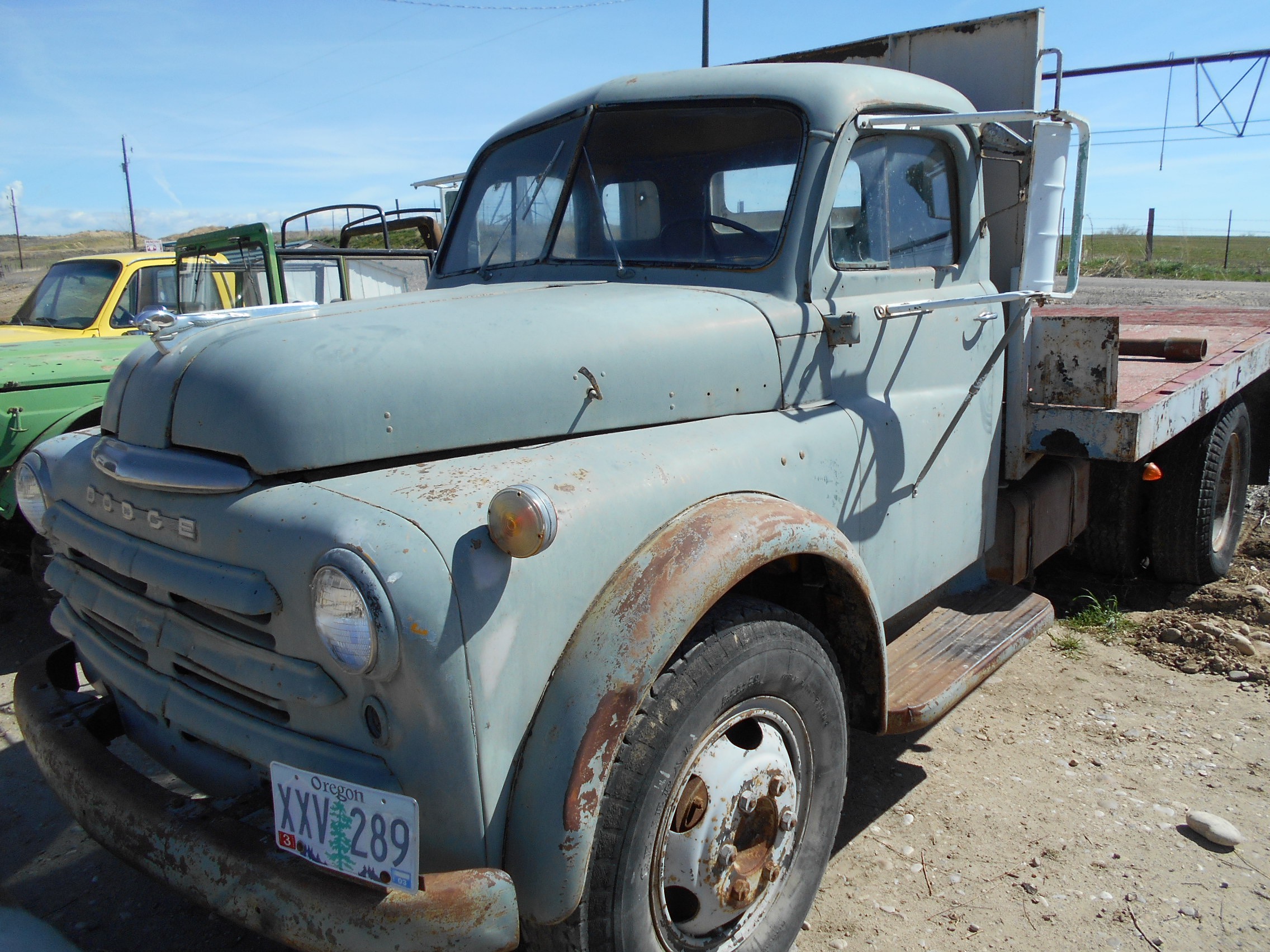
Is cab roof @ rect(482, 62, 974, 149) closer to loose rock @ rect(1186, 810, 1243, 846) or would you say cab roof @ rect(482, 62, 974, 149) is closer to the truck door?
the truck door

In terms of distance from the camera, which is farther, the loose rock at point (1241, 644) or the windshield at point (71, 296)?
the windshield at point (71, 296)

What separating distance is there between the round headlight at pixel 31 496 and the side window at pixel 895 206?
7.28ft

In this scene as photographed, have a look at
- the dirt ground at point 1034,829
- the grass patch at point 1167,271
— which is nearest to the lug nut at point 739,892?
the dirt ground at point 1034,829

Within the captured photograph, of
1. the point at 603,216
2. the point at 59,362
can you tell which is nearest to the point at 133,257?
the point at 59,362

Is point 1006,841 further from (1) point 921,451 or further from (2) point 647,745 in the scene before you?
(2) point 647,745

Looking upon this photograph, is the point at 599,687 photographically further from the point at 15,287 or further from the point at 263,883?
the point at 15,287

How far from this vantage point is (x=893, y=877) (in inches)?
105

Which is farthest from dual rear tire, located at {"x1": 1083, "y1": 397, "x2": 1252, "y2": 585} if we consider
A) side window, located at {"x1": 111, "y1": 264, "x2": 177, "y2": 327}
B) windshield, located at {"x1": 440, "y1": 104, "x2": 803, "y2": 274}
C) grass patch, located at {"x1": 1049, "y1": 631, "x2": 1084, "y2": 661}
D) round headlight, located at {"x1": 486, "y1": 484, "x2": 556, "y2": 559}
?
side window, located at {"x1": 111, "y1": 264, "x2": 177, "y2": 327}

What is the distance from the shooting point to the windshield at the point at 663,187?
2713 mm

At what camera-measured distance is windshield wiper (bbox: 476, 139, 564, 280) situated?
304cm

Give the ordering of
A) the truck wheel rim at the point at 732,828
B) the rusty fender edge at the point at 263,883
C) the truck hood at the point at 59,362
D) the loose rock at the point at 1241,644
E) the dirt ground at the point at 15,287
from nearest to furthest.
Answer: the rusty fender edge at the point at 263,883 → the truck wheel rim at the point at 732,828 → the loose rock at the point at 1241,644 → the truck hood at the point at 59,362 → the dirt ground at the point at 15,287

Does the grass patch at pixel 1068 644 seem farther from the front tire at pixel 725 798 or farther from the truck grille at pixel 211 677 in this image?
the truck grille at pixel 211 677

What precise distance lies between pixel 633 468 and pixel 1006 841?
1767mm

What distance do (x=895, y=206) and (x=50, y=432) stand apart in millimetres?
4140
